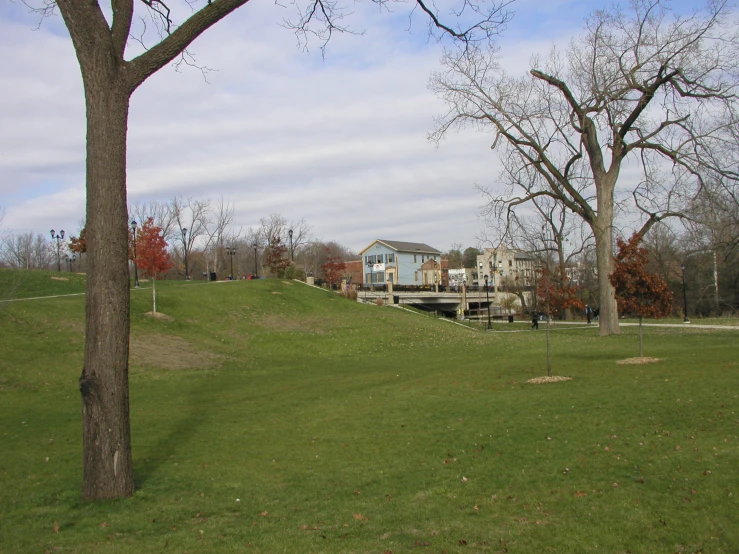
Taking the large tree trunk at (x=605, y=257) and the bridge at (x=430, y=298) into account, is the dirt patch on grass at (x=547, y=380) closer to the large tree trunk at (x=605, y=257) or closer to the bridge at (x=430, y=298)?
the large tree trunk at (x=605, y=257)

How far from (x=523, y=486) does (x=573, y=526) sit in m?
1.32

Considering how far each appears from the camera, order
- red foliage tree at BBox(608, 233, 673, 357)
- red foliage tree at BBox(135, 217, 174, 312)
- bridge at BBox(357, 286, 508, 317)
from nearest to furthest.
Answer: red foliage tree at BBox(608, 233, 673, 357), red foliage tree at BBox(135, 217, 174, 312), bridge at BBox(357, 286, 508, 317)

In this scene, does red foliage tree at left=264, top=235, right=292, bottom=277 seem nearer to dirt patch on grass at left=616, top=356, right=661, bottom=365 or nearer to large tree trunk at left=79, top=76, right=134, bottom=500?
dirt patch on grass at left=616, top=356, right=661, bottom=365

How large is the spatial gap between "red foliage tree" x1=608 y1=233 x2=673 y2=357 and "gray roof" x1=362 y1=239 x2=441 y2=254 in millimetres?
88087

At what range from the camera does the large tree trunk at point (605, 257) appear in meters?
28.3

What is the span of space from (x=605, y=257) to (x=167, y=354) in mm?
19534

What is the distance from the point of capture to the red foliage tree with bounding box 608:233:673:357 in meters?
16.2

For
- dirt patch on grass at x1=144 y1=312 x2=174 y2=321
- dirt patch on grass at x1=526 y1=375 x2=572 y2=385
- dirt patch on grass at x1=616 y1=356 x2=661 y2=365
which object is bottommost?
dirt patch on grass at x1=526 y1=375 x2=572 y2=385

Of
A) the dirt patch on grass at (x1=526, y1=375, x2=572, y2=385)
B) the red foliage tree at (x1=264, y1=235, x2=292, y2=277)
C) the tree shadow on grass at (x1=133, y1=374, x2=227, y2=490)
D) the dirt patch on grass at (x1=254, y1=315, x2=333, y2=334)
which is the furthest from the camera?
the red foliage tree at (x1=264, y1=235, x2=292, y2=277)

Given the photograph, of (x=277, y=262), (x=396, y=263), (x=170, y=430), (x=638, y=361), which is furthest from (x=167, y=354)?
(x=396, y=263)

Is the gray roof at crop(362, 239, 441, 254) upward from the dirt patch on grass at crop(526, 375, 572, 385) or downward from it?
upward

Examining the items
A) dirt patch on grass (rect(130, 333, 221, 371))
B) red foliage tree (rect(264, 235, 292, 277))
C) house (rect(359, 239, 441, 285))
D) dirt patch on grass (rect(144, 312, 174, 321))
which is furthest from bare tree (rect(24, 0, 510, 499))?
house (rect(359, 239, 441, 285))

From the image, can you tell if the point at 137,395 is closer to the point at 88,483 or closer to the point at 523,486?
the point at 88,483

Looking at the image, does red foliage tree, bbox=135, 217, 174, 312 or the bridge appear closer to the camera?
red foliage tree, bbox=135, 217, 174, 312
